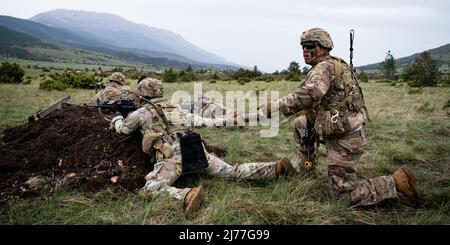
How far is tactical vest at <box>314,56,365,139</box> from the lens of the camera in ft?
12.5

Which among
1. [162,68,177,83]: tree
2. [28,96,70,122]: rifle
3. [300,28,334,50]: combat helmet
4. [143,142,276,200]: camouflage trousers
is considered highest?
[162,68,177,83]: tree

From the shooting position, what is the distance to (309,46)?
13.0 ft

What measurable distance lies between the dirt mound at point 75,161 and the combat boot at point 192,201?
1083mm

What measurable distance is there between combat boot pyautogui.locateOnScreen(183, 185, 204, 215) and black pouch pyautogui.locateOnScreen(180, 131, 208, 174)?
704 mm

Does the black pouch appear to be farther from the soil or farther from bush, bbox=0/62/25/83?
bush, bbox=0/62/25/83

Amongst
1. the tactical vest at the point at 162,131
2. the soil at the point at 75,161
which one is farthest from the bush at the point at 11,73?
the tactical vest at the point at 162,131

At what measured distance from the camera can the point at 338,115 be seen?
3824mm

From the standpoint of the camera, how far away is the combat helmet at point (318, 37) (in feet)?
12.8

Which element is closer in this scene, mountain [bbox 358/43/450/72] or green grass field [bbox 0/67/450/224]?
green grass field [bbox 0/67/450/224]

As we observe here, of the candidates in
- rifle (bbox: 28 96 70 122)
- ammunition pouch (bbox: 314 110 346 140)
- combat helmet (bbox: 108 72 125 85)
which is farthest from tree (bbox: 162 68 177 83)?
ammunition pouch (bbox: 314 110 346 140)

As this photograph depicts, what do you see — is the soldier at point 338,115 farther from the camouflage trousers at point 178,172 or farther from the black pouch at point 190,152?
the black pouch at point 190,152
